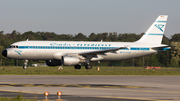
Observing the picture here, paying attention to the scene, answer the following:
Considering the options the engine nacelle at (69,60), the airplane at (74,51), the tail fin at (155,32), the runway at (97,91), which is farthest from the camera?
the tail fin at (155,32)

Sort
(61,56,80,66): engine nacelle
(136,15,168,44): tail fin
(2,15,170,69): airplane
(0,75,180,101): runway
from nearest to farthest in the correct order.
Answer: (0,75,180,101): runway → (61,56,80,66): engine nacelle → (2,15,170,69): airplane → (136,15,168,44): tail fin

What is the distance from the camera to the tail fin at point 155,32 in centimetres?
4821

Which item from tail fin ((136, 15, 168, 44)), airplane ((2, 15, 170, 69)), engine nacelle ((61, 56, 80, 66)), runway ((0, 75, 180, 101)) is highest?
tail fin ((136, 15, 168, 44))

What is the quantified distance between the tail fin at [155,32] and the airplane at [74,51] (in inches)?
34.4

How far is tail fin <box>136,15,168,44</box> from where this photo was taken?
48.2 m

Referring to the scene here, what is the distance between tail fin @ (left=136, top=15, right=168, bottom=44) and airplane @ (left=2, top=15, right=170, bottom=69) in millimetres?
874

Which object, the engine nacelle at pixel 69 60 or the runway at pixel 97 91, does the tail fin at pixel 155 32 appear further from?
the runway at pixel 97 91

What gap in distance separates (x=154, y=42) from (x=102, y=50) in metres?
10.4

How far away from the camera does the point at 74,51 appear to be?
141 feet

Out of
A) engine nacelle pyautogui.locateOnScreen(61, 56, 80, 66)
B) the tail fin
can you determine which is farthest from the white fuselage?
the tail fin

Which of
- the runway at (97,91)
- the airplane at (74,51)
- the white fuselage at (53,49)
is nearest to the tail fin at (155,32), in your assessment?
the airplane at (74,51)

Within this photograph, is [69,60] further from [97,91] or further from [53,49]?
[97,91]

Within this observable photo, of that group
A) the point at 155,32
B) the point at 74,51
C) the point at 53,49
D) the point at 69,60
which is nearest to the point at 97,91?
the point at 69,60

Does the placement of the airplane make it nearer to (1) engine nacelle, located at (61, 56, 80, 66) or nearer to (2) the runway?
(1) engine nacelle, located at (61, 56, 80, 66)
